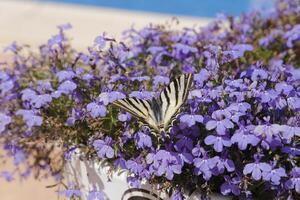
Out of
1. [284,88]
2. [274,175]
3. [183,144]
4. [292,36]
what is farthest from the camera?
[292,36]

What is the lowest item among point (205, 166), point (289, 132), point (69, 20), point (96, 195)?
point (96, 195)

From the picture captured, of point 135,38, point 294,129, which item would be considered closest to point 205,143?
point 294,129

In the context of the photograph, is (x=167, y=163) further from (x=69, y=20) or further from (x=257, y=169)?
(x=69, y=20)

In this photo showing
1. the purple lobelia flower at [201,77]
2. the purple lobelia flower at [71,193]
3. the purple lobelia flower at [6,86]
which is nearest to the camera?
the purple lobelia flower at [201,77]

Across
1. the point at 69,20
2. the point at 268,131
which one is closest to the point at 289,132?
the point at 268,131

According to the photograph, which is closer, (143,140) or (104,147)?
(143,140)

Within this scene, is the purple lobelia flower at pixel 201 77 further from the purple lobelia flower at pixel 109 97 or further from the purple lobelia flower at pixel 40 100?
the purple lobelia flower at pixel 40 100

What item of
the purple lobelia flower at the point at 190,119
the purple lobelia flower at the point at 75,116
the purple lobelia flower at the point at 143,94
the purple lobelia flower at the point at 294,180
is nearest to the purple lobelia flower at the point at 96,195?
the purple lobelia flower at the point at 75,116
